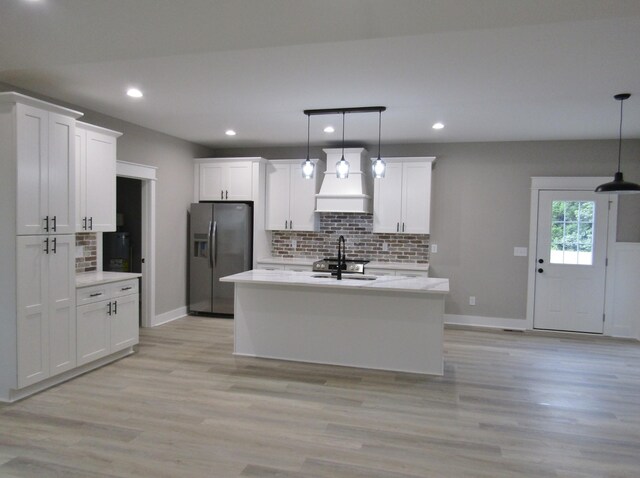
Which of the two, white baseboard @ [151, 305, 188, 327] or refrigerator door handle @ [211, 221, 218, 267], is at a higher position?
refrigerator door handle @ [211, 221, 218, 267]

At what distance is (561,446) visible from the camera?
2812mm

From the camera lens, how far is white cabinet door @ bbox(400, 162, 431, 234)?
5.96 m

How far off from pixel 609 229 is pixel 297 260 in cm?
424

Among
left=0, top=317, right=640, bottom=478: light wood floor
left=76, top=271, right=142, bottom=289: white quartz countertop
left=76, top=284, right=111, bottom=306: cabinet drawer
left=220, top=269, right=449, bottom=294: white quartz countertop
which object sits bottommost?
left=0, top=317, right=640, bottom=478: light wood floor

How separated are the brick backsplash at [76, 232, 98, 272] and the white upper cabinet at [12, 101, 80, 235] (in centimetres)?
97

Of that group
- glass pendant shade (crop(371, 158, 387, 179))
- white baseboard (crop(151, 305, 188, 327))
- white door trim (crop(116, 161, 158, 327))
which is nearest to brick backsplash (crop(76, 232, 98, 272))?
white door trim (crop(116, 161, 158, 327))

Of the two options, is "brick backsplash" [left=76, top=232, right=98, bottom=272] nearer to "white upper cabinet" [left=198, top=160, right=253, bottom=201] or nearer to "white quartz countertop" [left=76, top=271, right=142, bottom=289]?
"white quartz countertop" [left=76, top=271, right=142, bottom=289]

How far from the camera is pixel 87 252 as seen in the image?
470cm

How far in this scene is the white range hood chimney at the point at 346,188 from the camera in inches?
240

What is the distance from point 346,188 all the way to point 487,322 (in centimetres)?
273

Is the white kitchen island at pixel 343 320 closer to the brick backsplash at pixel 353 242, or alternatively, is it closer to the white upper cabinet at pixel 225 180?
the brick backsplash at pixel 353 242

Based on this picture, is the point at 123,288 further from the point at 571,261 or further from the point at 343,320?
the point at 571,261

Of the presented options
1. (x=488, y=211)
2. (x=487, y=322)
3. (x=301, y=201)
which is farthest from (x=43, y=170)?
(x=487, y=322)

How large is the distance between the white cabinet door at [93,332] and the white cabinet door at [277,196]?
2.88 meters
